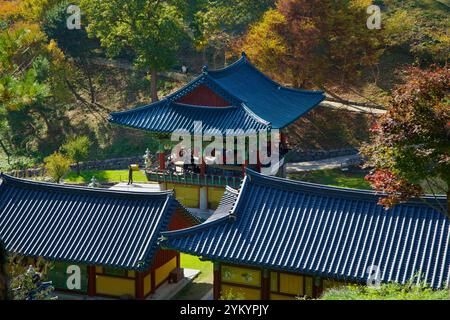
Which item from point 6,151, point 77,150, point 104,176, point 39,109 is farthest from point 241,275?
point 6,151

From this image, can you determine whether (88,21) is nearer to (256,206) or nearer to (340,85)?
(340,85)

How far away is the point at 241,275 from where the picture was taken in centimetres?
2516

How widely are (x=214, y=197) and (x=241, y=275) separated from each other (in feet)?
47.3

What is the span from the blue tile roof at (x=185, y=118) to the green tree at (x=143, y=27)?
14869 millimetres

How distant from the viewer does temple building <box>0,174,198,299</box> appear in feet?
86.2

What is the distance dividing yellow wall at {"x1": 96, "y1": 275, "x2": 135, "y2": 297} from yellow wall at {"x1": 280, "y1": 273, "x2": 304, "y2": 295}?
5.92 meters

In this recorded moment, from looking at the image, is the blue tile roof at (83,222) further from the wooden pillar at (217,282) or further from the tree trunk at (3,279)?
the tree trunk at (3,279)

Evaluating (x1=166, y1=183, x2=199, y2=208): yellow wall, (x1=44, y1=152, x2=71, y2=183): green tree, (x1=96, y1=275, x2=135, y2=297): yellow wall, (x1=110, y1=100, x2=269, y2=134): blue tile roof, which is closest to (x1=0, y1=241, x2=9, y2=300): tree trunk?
(x1=96, y1=275, x2=135, y2=297): yellow wall

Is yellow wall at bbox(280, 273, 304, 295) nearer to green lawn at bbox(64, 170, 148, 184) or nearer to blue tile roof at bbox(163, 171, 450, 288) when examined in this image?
blue tile roof at bbox(163, 171, 450, 288)

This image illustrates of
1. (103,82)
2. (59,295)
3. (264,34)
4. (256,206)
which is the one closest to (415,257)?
(256,206)

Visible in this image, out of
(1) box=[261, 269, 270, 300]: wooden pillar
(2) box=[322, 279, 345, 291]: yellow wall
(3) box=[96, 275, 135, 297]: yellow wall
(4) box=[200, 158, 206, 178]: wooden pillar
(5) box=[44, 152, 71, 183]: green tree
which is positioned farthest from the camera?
(5) box=[44, 152, 71, 183]: green tree
